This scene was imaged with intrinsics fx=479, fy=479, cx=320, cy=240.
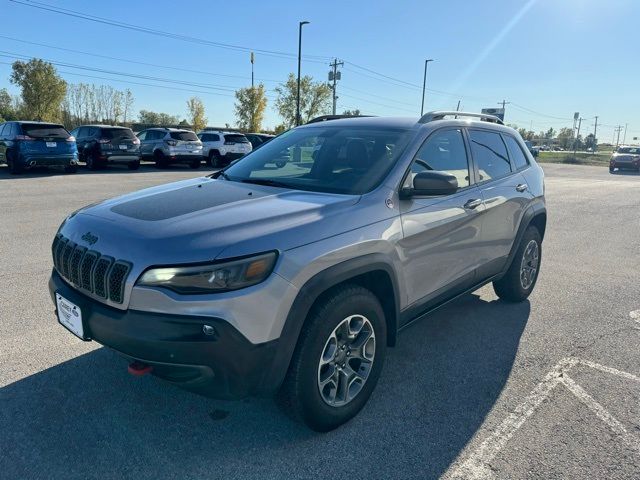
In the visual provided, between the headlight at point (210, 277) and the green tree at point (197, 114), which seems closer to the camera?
the headlight at point (210, 277)

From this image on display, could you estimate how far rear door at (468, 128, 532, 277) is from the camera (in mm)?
3967

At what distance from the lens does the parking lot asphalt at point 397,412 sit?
97.1 inches

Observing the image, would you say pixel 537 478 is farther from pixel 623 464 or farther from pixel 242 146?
pixel 242 146

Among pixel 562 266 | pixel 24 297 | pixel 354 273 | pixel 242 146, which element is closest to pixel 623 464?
pixel 354 273

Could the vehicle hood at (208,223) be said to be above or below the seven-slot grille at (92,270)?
above

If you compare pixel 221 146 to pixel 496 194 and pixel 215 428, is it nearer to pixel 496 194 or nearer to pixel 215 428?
pixel 496 194

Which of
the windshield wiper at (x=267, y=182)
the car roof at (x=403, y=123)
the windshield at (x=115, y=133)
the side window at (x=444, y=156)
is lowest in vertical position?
the windshield wiper at (x=267, y=182)

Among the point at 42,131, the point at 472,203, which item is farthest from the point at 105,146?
the point at 472,203

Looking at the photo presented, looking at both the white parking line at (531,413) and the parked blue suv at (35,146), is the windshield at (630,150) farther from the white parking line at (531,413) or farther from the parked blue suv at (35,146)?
the white parking line at (531,413)

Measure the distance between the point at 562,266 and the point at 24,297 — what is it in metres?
6.38

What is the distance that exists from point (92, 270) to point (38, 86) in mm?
42474

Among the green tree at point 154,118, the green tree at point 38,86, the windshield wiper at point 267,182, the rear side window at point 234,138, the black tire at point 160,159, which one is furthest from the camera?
the green tree at point 154,118

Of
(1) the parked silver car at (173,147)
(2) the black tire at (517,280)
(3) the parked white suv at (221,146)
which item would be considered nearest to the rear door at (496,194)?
(2) the black tire at (517,280)

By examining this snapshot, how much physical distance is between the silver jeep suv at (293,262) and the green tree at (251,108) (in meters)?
48.0
